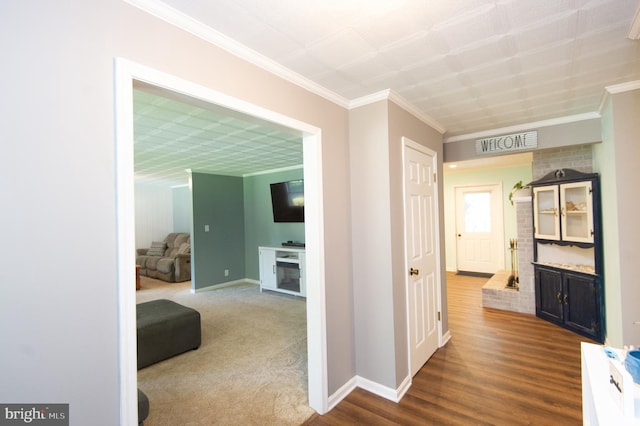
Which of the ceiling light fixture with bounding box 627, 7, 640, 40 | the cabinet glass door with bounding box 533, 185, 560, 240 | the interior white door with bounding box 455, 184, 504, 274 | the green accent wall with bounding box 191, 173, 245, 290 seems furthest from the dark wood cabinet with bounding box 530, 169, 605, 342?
the green accent wall with bounding box 191, 173, 245, 290

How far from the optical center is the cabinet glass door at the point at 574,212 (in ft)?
11.2

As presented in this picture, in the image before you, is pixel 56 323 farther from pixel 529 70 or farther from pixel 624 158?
pixel 624 158

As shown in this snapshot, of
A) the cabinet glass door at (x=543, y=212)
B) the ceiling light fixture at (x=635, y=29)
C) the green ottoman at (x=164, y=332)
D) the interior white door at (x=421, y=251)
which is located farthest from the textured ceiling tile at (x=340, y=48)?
the cabinet glass door at (x=543, y=212)

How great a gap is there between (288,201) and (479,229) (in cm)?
442

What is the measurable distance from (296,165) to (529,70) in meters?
4.01

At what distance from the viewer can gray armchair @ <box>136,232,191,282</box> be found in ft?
21.8

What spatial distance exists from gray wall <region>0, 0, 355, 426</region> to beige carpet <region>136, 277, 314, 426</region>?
1239 mm

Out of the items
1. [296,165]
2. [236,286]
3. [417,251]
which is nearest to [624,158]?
[417,251]

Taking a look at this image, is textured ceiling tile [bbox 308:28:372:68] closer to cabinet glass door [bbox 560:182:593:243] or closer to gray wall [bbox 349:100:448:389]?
gray wall [bbox 349:100:448:389]

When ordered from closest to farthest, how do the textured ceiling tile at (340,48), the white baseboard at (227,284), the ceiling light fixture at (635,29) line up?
the ceiling light fixture at (635,29)
the textured ceiling tile at (340,48)
the white baseboard at (227,284)

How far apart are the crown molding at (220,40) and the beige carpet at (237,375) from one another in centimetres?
237

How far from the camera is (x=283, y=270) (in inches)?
215

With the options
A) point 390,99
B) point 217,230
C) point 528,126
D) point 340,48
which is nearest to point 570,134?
point 528,126

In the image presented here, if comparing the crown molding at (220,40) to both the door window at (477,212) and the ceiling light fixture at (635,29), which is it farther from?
the door window at (477,212)
